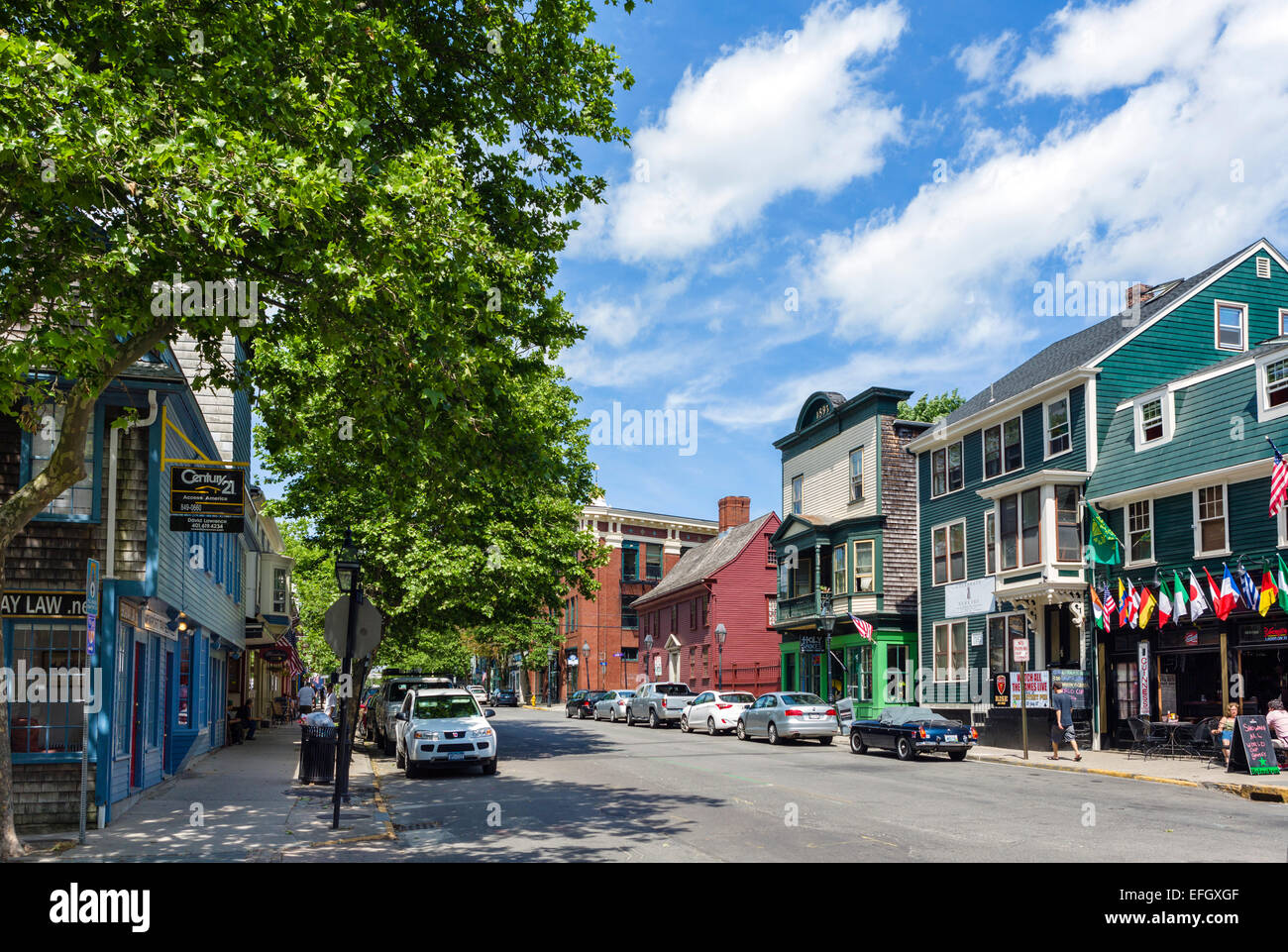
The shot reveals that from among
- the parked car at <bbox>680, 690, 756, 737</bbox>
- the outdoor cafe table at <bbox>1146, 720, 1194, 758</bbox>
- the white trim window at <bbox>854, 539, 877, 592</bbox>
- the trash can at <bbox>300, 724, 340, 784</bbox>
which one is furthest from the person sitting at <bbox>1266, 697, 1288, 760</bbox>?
the white trim window at <bbox>854, 539, 877, 592</bbox>

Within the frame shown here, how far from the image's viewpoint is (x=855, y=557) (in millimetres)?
41531

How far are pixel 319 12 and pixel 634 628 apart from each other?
65906mm

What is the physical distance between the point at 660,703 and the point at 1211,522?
2155 cm

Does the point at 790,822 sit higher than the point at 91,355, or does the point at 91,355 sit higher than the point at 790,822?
the point at 91,355

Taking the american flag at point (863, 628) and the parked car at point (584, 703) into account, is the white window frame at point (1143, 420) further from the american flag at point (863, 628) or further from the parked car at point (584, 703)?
the parked car at point (584, 703)

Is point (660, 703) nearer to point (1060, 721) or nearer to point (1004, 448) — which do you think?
point (1004, 448)

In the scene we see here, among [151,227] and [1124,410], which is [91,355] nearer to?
[151,227]

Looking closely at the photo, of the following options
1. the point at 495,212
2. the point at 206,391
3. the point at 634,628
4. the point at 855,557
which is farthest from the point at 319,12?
the point at 634,628

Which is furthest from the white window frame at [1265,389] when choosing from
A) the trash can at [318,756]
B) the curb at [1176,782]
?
the trash can at [318,756]

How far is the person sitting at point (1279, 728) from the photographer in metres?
20.7

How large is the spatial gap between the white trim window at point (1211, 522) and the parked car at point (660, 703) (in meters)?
20.0

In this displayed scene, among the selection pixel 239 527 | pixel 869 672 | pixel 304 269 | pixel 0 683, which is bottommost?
pixel 869 672

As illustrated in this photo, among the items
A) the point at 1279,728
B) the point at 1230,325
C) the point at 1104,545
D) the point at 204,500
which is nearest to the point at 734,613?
the point at 1104,545

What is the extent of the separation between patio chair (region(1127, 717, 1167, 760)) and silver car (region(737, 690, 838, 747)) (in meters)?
8.12
